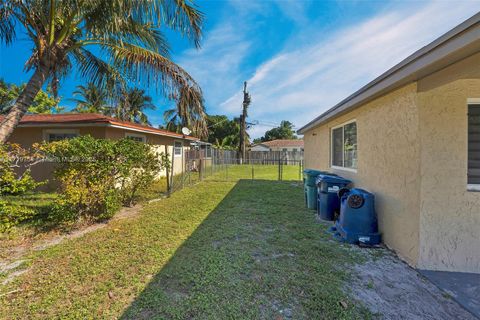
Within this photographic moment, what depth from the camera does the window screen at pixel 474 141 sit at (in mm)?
3244

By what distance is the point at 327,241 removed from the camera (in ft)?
14.1

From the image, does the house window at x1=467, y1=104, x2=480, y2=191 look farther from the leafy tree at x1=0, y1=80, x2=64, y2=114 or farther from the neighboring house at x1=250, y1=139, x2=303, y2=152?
the neighboring house at x1=250, y1=139, x2=303, y2=152

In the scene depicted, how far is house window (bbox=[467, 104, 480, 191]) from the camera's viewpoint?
3.24 metres

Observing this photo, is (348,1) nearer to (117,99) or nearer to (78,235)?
(117,99)

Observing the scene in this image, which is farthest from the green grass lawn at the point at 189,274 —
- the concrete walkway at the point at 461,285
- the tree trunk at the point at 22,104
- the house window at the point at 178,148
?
the house window at the point at 178,148

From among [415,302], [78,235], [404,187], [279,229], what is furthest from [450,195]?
[78,235]

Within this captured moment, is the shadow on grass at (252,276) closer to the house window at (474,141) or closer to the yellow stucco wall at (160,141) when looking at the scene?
the house window at (474,141)

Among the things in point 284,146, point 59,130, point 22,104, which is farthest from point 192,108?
point 284,146

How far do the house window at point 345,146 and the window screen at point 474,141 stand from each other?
7.69 feet

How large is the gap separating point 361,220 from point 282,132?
5800 cm

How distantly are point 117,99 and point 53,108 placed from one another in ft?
75.8

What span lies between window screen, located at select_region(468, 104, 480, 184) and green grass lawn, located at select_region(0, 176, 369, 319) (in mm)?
2032

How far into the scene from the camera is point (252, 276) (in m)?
3.13

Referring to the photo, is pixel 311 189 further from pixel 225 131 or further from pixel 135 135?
pixel 225 131
